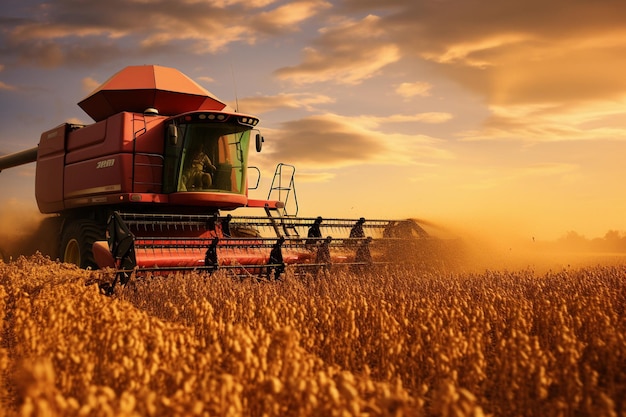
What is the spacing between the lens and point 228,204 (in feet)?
31.6

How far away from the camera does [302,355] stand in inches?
124

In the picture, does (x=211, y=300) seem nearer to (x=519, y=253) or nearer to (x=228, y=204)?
(x=228, y=204)

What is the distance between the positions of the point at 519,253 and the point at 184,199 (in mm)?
6721

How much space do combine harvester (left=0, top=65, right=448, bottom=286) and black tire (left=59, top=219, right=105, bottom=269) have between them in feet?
0.06

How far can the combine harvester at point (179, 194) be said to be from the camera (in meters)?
8.41

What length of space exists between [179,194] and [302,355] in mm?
6220

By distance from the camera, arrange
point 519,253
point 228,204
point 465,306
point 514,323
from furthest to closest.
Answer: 1. point 519,253
2. point 228,204
3. point 465,306
4. point 514,323

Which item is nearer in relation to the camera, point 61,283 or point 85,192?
point 61,283

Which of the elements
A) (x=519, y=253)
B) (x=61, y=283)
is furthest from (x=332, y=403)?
(x=519, y=253)

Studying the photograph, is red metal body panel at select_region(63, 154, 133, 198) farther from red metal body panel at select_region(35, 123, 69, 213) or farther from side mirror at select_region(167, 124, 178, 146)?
side mirror at select_region(167, 124, 178, 146)

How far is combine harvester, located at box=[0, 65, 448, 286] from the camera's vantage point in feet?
27.6

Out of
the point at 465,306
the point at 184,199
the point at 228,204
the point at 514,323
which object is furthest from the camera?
the point at 228,204

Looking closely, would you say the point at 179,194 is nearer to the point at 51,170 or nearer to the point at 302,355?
the point at 51,170

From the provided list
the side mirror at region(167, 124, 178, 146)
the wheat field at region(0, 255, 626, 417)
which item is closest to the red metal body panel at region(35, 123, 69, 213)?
the side mirror at region(167, 124, 178, 146)
